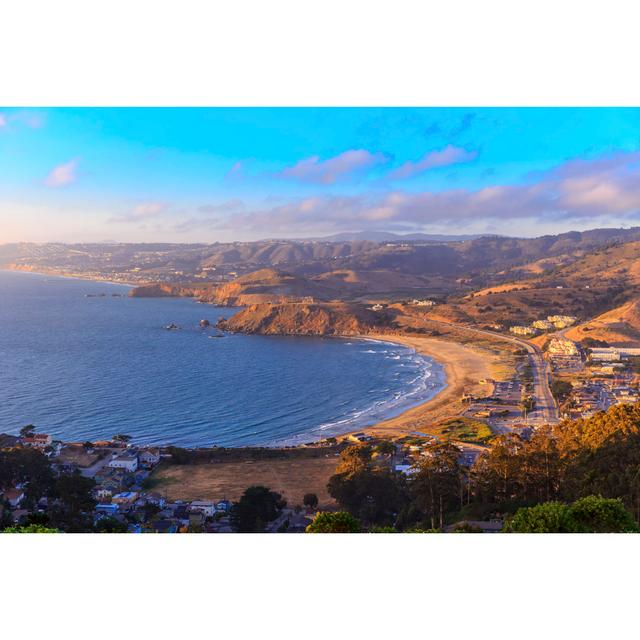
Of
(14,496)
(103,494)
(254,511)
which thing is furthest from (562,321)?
(14,496)

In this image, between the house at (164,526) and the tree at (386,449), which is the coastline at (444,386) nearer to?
the tree at (386,449)

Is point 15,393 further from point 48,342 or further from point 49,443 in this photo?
point 48,342

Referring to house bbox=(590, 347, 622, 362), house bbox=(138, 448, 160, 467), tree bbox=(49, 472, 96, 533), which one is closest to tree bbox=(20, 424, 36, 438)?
house bbox=(138, 448, 160, 467)

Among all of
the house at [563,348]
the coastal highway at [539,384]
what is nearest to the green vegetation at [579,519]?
the coastal highway at [539,384]

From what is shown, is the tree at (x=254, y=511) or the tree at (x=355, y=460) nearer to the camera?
the tree at (x=254, y=511)

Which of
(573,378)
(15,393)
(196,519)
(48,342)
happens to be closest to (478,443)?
(196,519)

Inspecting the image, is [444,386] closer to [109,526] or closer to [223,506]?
[223,506]
